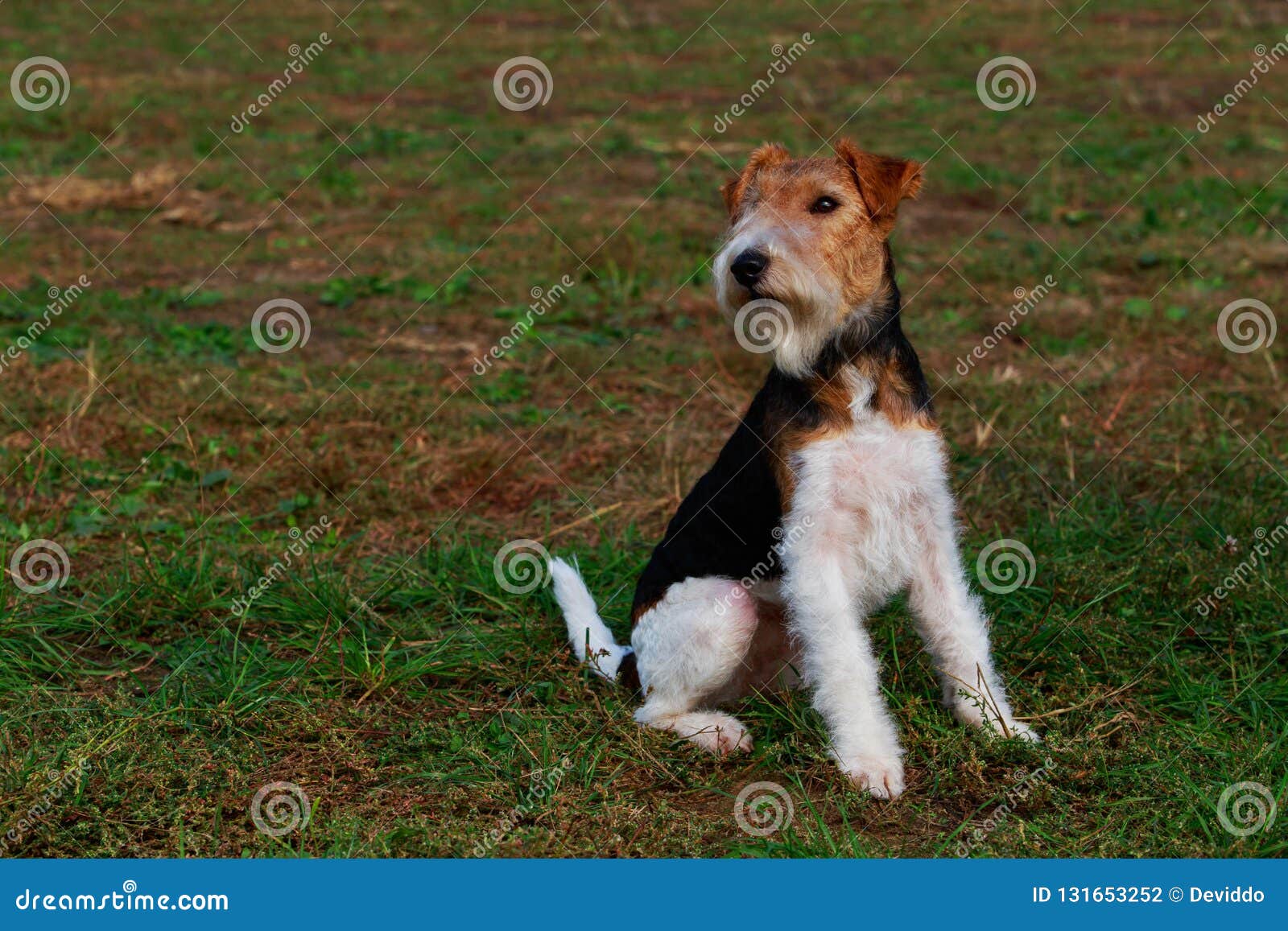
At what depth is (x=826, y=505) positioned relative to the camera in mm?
3949

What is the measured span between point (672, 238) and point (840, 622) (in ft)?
19.4

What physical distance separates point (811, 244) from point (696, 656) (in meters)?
1.35

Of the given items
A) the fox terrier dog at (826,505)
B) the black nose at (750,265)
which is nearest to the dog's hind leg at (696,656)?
the fox terrier dog at (826,505)

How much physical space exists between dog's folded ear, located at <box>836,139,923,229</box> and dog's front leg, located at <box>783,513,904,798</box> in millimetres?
975

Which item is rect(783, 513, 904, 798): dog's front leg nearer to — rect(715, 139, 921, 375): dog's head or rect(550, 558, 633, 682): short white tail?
rect(715, 139, 921, 375): dog's head

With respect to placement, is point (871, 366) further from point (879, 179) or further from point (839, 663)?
point (839, 663)

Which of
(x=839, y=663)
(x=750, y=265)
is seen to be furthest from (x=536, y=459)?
(x=750, y=265)

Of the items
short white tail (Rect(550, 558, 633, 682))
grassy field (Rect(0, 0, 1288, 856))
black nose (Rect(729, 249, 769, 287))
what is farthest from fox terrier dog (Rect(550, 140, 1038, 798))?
short white tail (Rect(550, 558, 633, 682))

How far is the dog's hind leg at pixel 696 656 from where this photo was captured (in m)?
4.17

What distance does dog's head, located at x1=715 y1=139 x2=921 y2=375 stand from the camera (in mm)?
3705

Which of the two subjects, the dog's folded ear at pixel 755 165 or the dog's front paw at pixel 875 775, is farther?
the dog's folded ear at pixel 755 165

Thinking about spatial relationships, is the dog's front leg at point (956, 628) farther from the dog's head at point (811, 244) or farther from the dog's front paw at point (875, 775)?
the dog's head at point (811, 244)

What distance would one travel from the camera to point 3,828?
3730mm

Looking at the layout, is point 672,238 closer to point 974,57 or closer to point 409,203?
point 409,203
